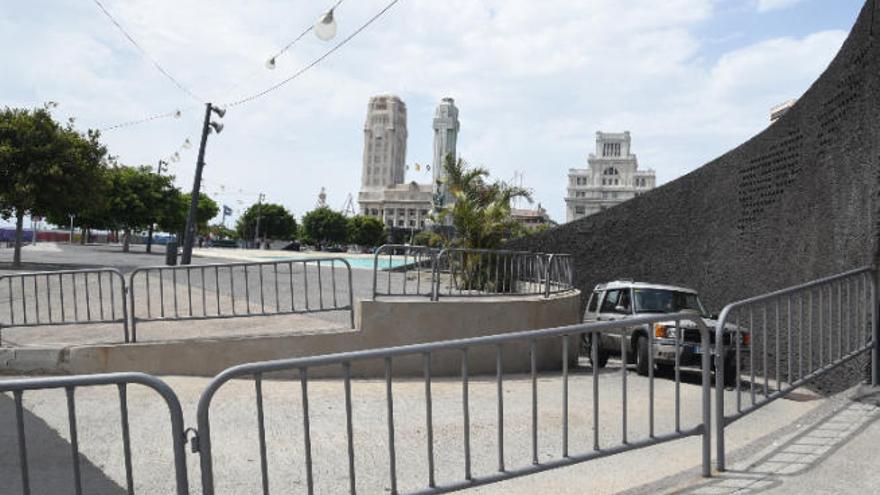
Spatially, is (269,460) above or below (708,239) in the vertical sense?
below

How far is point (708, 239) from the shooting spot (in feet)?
46.5

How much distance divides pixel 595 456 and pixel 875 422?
2.99 m

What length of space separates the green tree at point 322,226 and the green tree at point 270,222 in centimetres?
587

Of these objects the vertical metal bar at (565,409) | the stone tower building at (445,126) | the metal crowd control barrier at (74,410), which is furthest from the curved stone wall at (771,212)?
the stone tower building at (445,126)

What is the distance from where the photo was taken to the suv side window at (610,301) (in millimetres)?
12203

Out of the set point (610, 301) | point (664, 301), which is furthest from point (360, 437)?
point (610, 301)

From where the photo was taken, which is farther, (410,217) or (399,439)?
(410,217)

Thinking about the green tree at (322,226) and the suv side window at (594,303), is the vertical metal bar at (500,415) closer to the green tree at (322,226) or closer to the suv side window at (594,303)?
the suv side window at (594,303)

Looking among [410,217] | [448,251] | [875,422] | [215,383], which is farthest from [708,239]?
[410,217]

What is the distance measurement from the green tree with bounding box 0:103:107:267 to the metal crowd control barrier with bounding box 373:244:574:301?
63.0 ft

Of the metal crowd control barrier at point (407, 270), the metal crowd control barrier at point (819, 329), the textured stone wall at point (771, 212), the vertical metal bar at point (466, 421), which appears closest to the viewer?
the vertical metal bar at point (466, 421)

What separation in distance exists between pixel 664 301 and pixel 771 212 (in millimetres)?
2157

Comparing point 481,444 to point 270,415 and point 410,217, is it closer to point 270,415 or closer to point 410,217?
point 270,415

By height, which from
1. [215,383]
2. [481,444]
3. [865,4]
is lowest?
[481,444]
